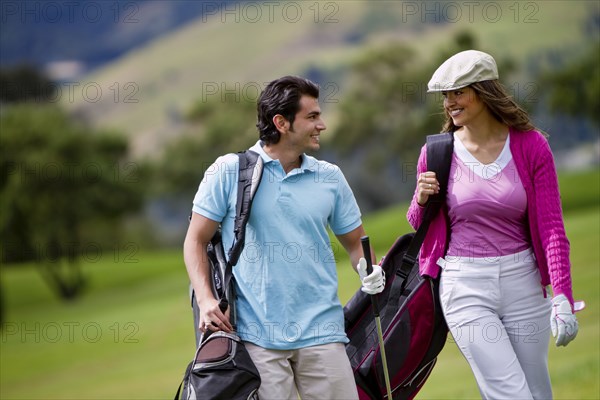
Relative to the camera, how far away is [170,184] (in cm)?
7262

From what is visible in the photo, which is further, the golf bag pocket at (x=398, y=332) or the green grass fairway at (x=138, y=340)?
the green grass fairway at (x=138, y=340)

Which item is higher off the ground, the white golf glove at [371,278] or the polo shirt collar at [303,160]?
the polo shirt collar at [303,160]

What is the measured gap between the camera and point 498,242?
4961 mm

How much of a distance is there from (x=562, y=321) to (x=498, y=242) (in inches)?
19.1

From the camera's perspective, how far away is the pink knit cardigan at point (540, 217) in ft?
15.9

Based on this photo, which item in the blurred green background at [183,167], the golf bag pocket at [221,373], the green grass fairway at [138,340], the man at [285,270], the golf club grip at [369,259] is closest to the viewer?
the golf bag pocket at [221,373]

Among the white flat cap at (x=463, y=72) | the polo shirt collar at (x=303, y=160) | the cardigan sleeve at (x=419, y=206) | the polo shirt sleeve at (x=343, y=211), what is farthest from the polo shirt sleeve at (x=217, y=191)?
the white flat cap at (x=463, y=72)

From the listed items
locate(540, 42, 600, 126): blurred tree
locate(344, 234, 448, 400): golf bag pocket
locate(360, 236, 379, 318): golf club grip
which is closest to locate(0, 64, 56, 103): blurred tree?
locate(540, 42, 600, 126): blurred tree

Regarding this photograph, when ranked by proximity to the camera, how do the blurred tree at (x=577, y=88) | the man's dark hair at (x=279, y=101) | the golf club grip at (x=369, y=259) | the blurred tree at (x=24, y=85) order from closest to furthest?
the golf club grip at (x=369, y=259) < the man's dark hair at (x=279, y=101) < the blurred tree at (x=577, y=88) < the blurred tree at (x=24, y=85)

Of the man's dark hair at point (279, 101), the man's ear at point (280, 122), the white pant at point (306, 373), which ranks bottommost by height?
the white pant at point (306, 373)

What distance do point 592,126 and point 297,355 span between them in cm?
5468

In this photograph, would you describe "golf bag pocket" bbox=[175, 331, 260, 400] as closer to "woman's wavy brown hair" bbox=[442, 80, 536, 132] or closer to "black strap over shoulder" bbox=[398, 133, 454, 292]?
"black strap over shoulder" bbox=[398, 133, 454, 292]

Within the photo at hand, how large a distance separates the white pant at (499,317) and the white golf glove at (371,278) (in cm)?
34

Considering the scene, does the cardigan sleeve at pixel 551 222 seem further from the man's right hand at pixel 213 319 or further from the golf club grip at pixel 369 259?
the man's right hand at pixel 213 319
